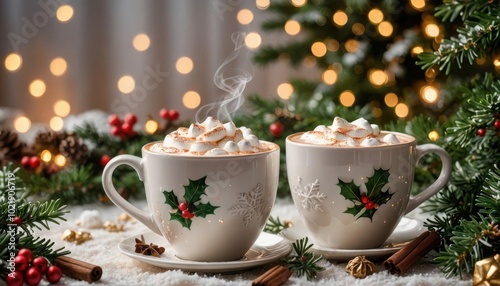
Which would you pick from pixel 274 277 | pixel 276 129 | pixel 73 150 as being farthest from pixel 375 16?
pixel 274 277

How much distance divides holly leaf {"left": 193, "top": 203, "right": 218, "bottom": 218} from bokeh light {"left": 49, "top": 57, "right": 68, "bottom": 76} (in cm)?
195

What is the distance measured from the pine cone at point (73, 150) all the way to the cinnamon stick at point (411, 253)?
810 mm

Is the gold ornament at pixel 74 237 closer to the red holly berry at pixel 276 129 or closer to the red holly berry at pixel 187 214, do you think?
the red holly berry at pixel 187 214

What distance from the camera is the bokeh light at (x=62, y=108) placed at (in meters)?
2.63

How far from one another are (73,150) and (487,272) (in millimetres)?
959

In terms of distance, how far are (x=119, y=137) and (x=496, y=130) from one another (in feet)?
2.78

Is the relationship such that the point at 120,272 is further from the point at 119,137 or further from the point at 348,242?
the point at 119,137

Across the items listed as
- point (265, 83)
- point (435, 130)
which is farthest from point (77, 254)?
point (265, 83)

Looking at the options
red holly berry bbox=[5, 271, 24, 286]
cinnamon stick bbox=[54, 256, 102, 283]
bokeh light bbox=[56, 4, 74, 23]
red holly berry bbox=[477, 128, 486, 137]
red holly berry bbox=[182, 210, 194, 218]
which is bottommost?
cinnamon stick bbox=[54, 256, 102, 283]

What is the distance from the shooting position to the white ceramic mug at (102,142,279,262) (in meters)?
0.84

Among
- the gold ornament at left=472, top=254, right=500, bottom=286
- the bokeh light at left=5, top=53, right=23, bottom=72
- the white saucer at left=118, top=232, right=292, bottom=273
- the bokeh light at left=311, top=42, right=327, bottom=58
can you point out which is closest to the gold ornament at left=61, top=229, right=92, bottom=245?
the white saucer at left=118, top=232, right=292, bottom=273

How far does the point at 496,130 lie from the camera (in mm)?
1020

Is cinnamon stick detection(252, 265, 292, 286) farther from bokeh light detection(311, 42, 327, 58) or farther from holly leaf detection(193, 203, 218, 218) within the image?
bokeh light detection(311, 42, 327, 58)

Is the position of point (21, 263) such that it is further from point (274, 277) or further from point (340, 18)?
point (340, 18)
